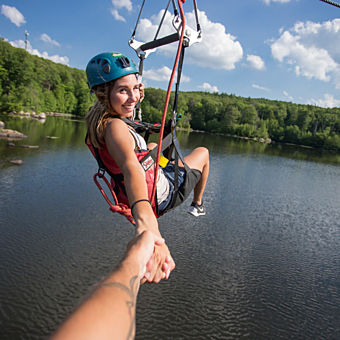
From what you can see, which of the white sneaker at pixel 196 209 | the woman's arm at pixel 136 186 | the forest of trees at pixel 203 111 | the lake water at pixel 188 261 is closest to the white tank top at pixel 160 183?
the woman's arm at pixel 136 186

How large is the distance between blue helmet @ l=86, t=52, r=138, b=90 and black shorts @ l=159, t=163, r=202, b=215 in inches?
35.8

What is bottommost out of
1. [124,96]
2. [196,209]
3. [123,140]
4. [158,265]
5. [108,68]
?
[196,209]

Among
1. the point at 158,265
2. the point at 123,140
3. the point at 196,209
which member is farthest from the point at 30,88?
the point at 158,265

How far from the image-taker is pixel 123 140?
1844mm

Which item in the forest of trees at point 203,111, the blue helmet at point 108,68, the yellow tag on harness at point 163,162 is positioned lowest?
the yellow tag on harness at point 163,162

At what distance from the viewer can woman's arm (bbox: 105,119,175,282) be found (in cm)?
126

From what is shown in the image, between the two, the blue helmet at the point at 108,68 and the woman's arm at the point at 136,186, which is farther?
the blue helmet at the point at 108,68

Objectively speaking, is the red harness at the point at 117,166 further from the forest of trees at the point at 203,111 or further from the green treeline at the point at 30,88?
A: the green treeline at the point at 30,88

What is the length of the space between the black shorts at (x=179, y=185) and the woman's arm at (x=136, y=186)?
74cm

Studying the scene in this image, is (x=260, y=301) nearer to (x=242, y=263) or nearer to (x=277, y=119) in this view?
(x=242, y=263)

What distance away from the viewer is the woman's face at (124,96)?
221 centimetres

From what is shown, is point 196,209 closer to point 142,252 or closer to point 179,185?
point 179,185

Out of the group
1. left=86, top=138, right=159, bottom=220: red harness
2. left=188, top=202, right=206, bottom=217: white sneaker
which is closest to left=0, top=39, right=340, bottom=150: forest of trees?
left=188, top=202, right=206, bottom=217: white sneaker

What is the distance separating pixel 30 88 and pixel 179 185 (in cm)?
6068
